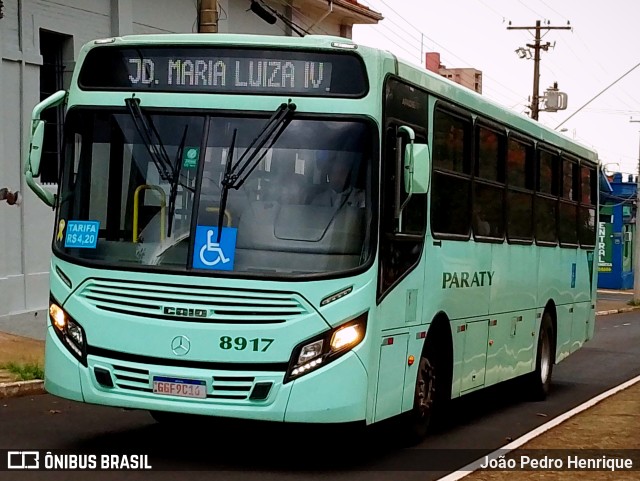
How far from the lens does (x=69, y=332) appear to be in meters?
9.15

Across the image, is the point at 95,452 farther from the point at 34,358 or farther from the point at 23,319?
the point at 23,319

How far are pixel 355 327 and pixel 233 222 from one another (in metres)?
1.11

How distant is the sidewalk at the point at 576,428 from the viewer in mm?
9156

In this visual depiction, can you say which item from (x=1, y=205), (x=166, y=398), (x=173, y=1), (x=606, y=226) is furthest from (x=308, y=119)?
(x=606, y=226)

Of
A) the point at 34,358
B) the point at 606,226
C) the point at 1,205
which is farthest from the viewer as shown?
the point at 606,226

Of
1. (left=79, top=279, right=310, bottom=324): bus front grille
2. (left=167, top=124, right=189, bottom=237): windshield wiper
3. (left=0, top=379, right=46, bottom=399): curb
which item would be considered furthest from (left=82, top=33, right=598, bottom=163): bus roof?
(left=0, top=379, right=46, bottom=399): curb

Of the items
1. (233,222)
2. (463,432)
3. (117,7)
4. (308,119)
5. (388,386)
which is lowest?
(463,432)

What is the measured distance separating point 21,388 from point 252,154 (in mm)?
5531

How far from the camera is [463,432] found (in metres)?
12.2

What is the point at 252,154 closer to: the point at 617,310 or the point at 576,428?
the point at 576,428

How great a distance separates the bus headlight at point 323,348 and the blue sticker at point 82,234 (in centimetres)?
175

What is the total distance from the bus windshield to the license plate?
0.78 meters

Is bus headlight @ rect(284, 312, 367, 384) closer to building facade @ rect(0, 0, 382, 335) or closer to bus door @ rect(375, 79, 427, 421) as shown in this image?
bus door @ rect(375, 79, 427, 421)

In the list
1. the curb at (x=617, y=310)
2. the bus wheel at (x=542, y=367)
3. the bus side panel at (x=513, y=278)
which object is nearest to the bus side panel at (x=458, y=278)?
the bus side panel at (x=513, y=278)
